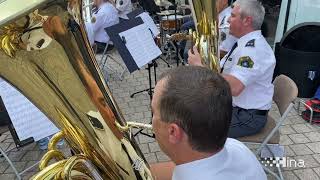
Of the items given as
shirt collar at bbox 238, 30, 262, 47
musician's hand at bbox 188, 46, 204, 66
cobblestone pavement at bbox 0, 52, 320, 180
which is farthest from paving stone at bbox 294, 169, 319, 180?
musician's hand at bbox 188, 46, 204, 66

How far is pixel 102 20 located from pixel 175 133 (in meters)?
4.51

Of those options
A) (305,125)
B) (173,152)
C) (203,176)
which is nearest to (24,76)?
(173,152)

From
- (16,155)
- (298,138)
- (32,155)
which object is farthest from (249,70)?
(16,155)

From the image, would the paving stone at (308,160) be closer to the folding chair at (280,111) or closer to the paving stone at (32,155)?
the folding chair at (280,111)

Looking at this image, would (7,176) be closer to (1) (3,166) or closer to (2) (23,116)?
(1) (3,166)

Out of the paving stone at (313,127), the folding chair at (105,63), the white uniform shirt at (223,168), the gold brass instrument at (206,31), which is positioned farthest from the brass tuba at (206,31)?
→ the folding chair at (105,63)

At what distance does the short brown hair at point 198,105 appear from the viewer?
94cm

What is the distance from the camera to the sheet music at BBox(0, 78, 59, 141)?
206 centimetres

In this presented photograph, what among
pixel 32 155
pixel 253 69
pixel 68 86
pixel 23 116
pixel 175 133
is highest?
pixel 68 86

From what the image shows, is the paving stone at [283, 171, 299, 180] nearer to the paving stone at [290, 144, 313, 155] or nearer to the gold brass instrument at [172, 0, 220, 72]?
the paving stone at [290, 144, 313, 155]

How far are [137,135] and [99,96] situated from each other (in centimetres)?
238

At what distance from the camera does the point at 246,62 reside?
7.61 feet

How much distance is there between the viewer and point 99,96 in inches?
42.4

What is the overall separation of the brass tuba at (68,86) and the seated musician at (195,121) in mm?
169
